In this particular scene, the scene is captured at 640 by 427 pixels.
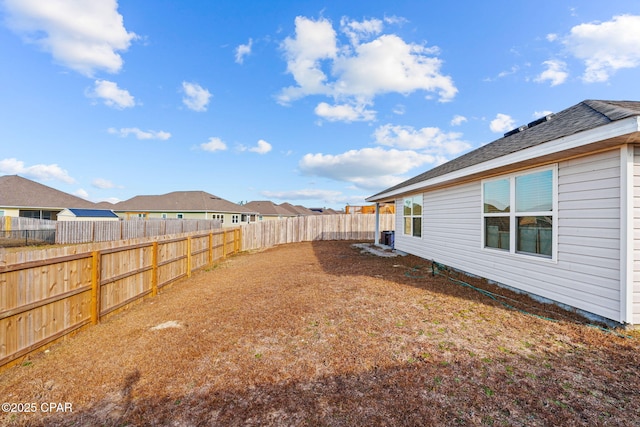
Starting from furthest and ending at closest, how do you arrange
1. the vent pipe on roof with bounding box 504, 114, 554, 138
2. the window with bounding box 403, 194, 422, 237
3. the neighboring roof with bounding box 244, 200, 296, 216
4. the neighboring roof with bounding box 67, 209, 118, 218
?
the neighboring roof with bounding box 244, 200, 296, 216 → the neighboring roof with bounding box 67, 209, 118, 218 → the window with bounding box 403, 194, 422, 237 → the vent pipe on roof with bounding box 504, 114, 554, 138

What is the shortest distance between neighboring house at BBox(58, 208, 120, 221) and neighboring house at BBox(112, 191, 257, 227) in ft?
6.88

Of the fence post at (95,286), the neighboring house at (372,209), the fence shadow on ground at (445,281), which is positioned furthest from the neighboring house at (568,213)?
the neighboring house at (372,209)

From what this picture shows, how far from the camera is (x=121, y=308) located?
4832 mm

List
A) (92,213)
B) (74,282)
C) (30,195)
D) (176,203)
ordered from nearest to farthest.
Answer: (74,282), (30,195), (92,213), (176,203)

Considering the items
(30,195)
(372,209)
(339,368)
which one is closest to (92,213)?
(30,195)

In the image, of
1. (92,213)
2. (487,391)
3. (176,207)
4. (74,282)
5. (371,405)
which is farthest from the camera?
(176,207)

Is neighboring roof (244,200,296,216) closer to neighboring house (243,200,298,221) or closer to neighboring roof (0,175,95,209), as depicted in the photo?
neighboring house (243,200,298,221)

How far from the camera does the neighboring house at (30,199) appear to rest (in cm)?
2197

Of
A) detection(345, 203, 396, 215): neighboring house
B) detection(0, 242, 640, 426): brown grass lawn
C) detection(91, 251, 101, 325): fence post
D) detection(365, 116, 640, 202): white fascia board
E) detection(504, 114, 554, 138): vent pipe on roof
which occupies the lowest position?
detection(0, 242, 640, 426): brown grass lawn

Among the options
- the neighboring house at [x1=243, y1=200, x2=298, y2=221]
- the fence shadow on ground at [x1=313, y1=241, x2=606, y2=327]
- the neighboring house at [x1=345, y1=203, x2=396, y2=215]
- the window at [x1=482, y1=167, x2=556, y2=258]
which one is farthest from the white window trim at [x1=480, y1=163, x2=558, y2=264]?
the neighboring house at [x1=243, y1=200, x2=298, y2=221]

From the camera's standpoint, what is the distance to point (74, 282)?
12.5 ft

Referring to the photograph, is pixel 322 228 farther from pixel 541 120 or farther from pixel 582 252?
pixel 582 252

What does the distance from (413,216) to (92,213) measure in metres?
31.1

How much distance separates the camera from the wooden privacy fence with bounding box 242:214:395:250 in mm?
17703
